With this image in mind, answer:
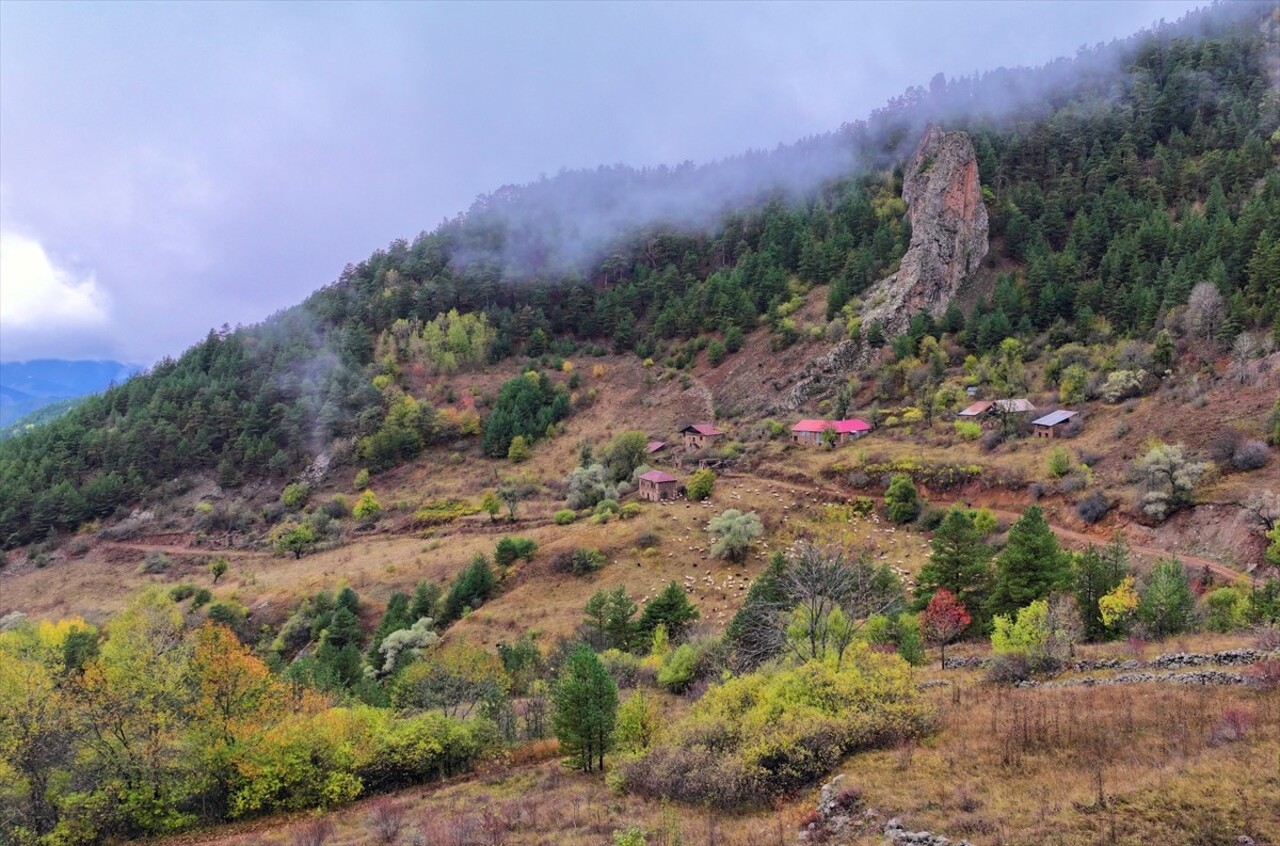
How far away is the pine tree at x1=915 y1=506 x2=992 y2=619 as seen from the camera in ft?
103

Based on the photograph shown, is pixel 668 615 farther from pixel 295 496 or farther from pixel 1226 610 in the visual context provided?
pixel 295 496

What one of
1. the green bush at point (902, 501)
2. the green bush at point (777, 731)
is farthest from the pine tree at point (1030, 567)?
the green bush at point (902, 501)

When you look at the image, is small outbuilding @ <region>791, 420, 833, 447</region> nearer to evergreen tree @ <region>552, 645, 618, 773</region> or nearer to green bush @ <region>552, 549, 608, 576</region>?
green bush @ <region>552, 549, 608, 576</region>

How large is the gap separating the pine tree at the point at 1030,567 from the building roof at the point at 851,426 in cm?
3180

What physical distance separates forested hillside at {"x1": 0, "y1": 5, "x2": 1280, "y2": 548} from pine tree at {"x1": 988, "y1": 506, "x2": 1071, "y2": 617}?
36.0m

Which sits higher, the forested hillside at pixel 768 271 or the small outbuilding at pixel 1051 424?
the forested hillside at pixel 768 271

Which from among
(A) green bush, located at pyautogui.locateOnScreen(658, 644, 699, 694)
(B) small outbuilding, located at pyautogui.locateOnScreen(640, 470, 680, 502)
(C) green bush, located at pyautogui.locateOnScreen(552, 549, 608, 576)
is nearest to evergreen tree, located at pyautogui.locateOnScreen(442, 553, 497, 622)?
(C) green bush, located at pyautogui.locateOnScreen(552, 549, 608, 576)

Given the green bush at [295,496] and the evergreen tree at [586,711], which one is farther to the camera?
the green bush at [295,496]

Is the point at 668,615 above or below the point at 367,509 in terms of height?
below

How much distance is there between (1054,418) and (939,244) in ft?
109

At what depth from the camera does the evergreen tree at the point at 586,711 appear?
21.5m

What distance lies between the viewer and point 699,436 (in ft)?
224

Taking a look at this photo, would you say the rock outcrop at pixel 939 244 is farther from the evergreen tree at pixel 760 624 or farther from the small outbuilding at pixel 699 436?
the evergreen tree at pixel 760 624

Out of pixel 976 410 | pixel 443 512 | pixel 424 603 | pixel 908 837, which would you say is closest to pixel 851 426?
pixel 976 410
